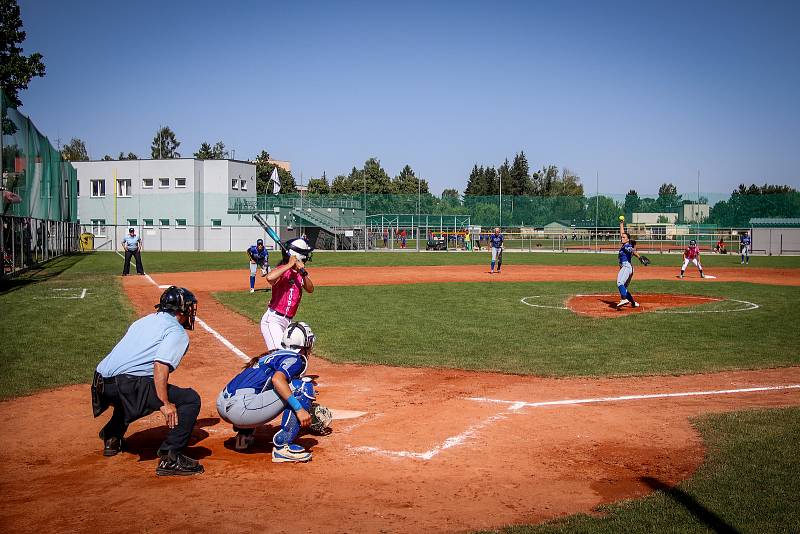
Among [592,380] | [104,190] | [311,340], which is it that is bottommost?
[592,380]

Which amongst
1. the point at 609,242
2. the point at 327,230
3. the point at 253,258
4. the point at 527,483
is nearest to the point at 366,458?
the point at 527,483

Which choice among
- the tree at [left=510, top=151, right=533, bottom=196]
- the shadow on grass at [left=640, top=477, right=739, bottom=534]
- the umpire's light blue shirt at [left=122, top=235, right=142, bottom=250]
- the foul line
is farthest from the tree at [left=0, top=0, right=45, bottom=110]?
the tree at [left=510, top=151, right=533, bottom=196]

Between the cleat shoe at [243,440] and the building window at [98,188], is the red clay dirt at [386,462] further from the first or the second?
the building window at [98,188]

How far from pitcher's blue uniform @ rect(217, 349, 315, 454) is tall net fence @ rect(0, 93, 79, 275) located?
73.7ft

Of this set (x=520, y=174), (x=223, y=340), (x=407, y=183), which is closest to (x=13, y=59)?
(x=223, y=340)

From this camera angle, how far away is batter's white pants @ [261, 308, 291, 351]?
10.1 metres

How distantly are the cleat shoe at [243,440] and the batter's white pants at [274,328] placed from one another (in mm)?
2346

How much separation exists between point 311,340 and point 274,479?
4.93ft

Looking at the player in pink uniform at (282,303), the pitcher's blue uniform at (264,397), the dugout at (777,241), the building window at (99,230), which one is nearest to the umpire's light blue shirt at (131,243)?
the player in pink uniform at (282,303)

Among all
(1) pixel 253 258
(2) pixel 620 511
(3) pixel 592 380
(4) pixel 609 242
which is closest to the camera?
(2) pixel 620 511

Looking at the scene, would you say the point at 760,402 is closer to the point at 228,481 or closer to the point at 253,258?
the point at 228,481

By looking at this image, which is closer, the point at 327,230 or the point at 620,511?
the point at 620,511

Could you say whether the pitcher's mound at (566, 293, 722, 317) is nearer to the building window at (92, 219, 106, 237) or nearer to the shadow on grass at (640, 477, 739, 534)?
the shadow on grass at (640, 477, 739, 534)

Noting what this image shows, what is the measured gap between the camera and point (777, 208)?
7100 cm
